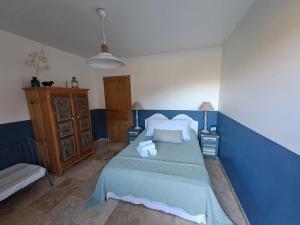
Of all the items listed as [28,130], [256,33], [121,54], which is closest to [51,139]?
[28,130]

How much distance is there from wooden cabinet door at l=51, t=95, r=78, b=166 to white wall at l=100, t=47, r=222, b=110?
5.34 feet

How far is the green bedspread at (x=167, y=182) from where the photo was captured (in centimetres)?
136

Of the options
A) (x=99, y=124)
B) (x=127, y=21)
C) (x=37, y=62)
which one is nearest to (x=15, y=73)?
(x=37, y=62)

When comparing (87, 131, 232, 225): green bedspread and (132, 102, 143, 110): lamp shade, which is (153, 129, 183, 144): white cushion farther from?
(132, 102, 143, 110): lamp shade

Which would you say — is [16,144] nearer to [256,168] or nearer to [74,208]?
[74,208]

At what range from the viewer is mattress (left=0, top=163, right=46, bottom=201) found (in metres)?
1.61

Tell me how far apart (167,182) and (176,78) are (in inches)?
96.2

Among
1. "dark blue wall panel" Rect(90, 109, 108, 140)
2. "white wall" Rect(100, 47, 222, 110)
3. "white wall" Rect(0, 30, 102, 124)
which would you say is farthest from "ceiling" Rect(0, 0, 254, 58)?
"dark blue wall panel" Rect(90, 109, 108, 140)

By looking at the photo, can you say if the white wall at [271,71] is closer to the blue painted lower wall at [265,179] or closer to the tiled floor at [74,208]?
the blue painted lower wall at [265,179]

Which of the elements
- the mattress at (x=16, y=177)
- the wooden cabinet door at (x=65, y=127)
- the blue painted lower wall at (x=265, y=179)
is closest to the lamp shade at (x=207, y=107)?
the blue painted lower wall at (x=265, y=179)

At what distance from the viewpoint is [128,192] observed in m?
1.63

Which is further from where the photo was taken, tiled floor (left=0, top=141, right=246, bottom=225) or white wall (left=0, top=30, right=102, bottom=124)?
white wall (left=0, top=30, right=102, bottom=124)

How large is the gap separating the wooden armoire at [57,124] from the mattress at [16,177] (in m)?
0.36

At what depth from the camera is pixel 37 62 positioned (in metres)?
2.44
